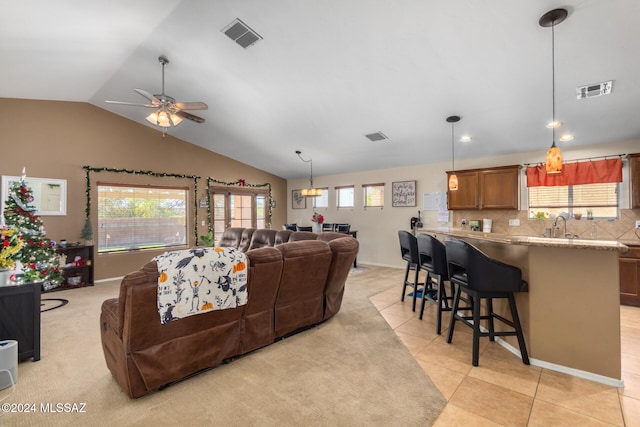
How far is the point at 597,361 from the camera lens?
2191mm

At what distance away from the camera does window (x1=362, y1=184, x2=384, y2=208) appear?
7.20m

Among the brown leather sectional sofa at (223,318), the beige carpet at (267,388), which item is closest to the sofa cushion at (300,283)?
the brown leather sectional sofa at (223,318)

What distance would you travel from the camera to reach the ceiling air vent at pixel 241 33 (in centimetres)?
311

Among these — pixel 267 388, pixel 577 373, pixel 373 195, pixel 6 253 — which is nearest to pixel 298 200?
pixel 373 195

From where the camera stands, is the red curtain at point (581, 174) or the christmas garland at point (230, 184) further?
the christmas garland at point (230, 184)

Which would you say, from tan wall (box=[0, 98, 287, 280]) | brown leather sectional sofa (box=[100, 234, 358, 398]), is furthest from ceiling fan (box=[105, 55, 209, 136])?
brown leather sectional sofa (box=[100, 234, 358, 398])

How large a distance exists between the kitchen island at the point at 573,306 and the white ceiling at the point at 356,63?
1.98m

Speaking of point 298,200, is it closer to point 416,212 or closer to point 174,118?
point 416,212

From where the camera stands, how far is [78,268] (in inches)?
207

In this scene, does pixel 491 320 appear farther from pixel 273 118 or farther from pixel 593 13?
pixel 273 118

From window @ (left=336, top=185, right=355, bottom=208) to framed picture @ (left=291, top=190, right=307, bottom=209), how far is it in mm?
1236

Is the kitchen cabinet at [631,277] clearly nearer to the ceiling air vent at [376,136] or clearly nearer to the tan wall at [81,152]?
the ceiling air vent at [376,136]

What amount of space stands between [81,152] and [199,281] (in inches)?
205

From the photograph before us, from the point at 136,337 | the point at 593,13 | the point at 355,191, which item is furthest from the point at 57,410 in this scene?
the point at 355,191
